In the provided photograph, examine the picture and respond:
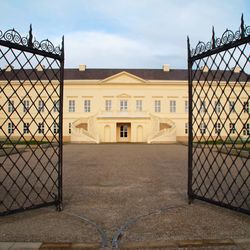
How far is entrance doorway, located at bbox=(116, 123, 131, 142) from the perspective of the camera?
3578 centimetres

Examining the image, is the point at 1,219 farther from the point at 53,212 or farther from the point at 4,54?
the point at 4,54

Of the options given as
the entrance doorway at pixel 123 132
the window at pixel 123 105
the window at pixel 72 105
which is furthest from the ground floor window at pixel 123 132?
the window at pixel 72 105

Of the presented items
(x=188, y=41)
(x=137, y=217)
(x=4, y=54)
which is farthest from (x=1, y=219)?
(x=188, y=41)

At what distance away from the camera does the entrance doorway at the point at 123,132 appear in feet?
117

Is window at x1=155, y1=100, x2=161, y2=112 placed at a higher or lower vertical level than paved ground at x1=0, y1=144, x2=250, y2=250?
higher

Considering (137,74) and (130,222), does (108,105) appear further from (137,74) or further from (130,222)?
(130,222)

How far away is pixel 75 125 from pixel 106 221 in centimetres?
3126

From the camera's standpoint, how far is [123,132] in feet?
118

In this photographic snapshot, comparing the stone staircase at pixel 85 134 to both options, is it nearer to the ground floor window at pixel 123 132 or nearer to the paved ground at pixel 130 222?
the ground floor window at pixel 123 132

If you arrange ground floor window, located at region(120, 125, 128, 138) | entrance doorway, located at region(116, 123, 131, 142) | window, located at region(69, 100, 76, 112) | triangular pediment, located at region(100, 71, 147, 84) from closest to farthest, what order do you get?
entrance doorway, located at region(116, 123, 131, 142)
ground floor window, located at region(120, 125, 128, 138)
triangular pediment, located at region(100, 71, 147, 84)
window, located at region(69, 100, 76, 112)

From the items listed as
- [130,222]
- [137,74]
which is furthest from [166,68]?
[130,222]

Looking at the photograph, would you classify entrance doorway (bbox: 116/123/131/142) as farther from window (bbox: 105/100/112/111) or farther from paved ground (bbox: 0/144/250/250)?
paved ground (bbox: 0/144/250/250)

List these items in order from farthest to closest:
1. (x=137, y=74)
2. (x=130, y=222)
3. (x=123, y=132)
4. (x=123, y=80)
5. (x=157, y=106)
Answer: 1. (x=137, y=74)
2. (x=157, y=106)
3. (x=123, y=80)
4. (x=123, y=132)
5. (x=130, y=222)

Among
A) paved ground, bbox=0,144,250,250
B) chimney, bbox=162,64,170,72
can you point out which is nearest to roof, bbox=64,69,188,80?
chimney, bbox=162,64,170,72
